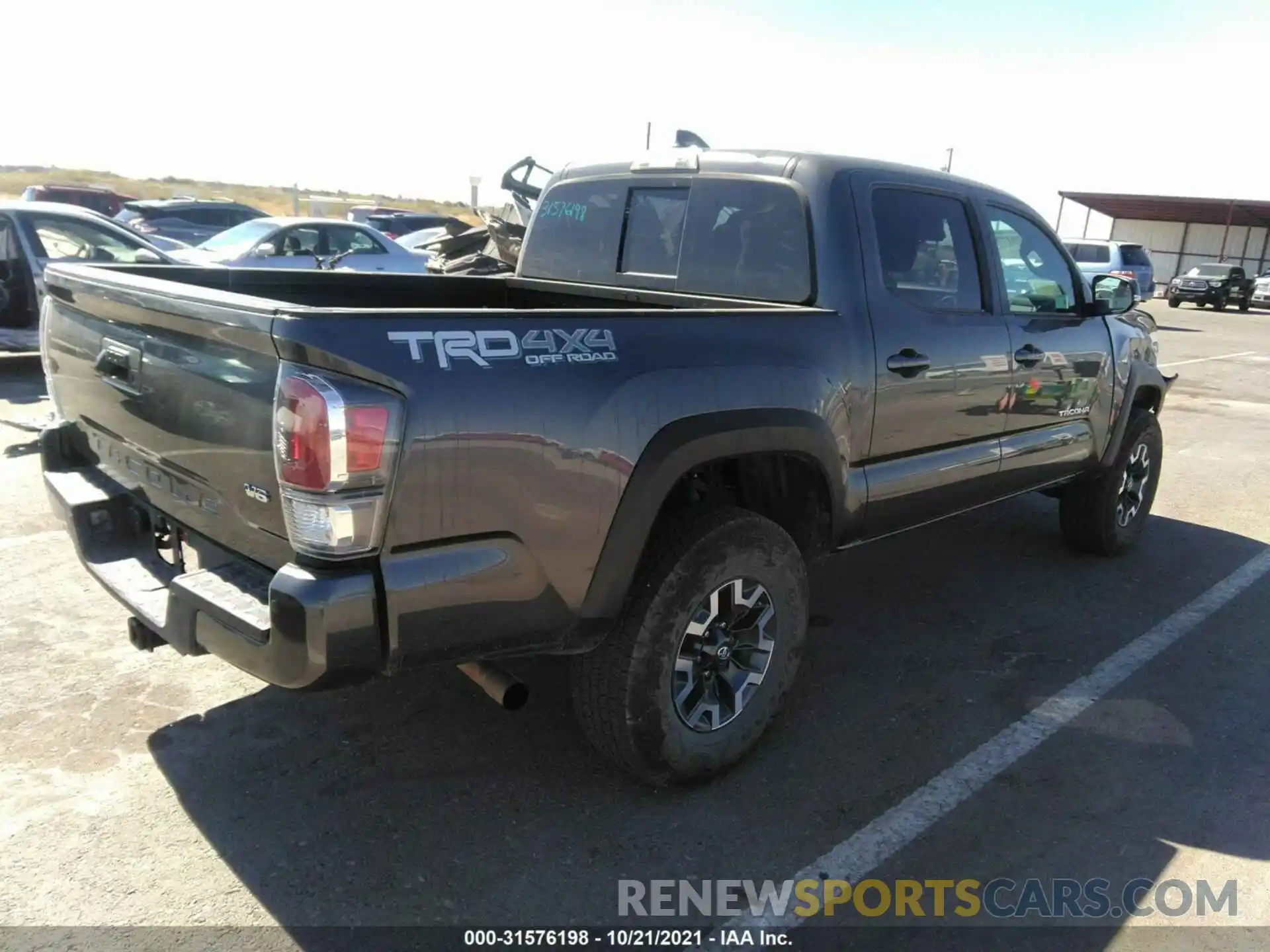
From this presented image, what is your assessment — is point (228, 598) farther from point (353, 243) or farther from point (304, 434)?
point (353, 243)

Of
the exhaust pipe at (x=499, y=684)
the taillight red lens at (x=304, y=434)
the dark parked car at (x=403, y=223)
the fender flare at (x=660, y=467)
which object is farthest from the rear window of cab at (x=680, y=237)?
the dark parked car at (x=403, y=223)

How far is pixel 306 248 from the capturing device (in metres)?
12.4

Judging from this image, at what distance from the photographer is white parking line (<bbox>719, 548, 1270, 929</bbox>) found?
2791mm

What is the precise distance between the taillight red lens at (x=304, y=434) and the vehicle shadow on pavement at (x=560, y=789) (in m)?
1.16

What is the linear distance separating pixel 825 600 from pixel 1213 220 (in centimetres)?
4959

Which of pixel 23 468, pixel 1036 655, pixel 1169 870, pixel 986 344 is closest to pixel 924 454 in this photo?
pixel 986 344

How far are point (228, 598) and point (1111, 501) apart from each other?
15.4 feet

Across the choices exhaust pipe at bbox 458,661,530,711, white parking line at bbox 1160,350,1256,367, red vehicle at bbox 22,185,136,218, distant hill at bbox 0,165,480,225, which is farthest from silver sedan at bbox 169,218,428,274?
distant hill at bbox 0,165,480,225

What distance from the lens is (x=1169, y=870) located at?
288cm

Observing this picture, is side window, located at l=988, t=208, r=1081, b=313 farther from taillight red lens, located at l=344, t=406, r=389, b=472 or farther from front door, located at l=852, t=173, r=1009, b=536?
taillight red lens, located at l=344, t=406, r=389, b=472

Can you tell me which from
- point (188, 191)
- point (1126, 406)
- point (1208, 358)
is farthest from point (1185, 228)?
point (188, 191)

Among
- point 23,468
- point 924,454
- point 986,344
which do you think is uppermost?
point 986,344

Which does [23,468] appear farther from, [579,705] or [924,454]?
[924,454]

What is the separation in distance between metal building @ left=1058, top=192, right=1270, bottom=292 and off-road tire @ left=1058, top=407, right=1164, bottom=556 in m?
42.1
